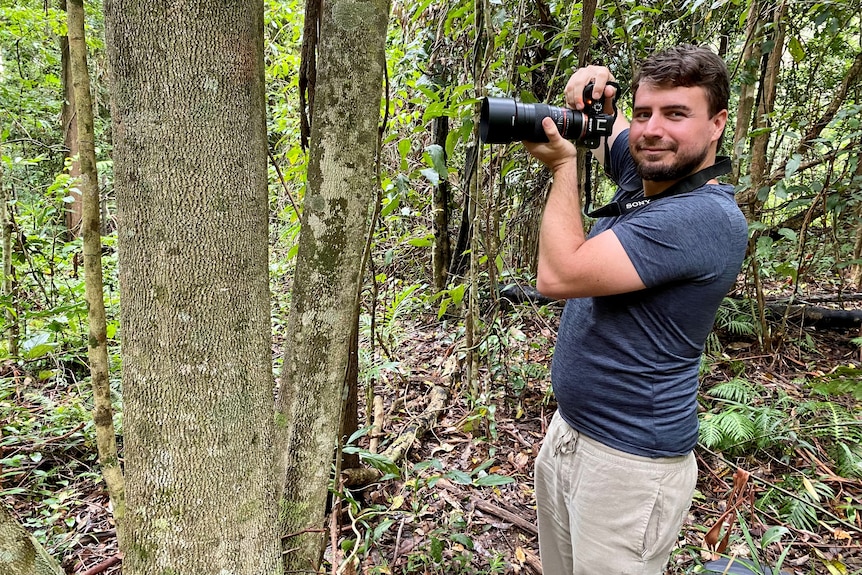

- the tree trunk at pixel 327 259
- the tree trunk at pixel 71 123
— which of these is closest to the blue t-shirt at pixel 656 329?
the tree trunk at pixel 327 259

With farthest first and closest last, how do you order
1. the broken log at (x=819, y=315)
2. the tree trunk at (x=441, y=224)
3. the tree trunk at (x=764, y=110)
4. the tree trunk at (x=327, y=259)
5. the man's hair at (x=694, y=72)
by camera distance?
the tree trunk at (x=441, y=224)
the broken log at (x=819, y=315)
the tree trunk at (x=764, y=110)
the man's hair at (x=694, y=72)
the tree trunk at (x=327, y=259)

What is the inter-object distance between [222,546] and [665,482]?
1.14 metres

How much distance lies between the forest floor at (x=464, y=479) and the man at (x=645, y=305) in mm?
663

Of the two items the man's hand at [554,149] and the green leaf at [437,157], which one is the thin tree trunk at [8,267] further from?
the man's hand at [554,149]

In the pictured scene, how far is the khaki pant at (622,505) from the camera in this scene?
1377mm

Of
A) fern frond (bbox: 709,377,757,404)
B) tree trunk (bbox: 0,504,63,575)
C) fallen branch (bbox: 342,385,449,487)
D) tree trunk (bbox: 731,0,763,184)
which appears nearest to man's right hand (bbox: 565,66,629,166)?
fallen branch (bbox: 342,385,449,487)

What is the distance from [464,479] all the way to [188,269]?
4.68 feet

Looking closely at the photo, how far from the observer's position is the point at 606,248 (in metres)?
1.23

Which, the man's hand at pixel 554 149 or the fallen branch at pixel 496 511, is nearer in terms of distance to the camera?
the man's hand at pixel 554 149

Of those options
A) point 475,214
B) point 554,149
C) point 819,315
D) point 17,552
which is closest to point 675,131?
point 554,149

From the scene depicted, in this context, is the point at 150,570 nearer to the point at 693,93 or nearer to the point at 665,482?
the point at 665,482

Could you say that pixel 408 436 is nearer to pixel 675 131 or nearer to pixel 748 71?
pixel 675 131

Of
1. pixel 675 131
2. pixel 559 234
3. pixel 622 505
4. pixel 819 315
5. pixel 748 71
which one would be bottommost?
pixel 819 315

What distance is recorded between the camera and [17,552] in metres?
0.92
